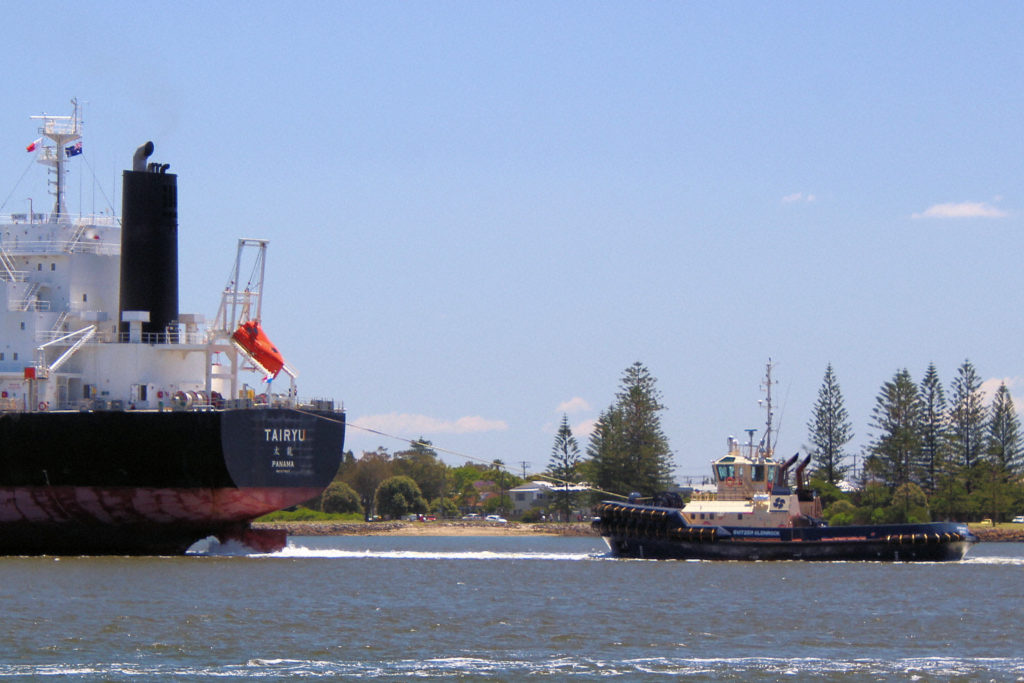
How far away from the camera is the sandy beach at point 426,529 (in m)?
98.4

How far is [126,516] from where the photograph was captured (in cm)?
4369

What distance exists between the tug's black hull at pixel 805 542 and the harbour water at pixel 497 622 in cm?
263

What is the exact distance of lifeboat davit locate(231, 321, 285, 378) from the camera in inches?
1820

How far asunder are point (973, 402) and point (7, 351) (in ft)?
193

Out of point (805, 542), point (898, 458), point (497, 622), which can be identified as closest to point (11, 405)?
point (497, 622)

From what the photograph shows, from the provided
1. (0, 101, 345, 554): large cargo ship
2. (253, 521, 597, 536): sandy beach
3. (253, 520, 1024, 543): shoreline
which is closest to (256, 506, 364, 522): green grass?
(253, 520, 1024, 543): shoreline

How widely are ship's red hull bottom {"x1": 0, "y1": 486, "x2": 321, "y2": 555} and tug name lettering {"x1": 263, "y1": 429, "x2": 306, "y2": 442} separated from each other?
1323mm

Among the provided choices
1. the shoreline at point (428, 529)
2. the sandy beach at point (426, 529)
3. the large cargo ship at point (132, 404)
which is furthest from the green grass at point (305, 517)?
the large cargo ship at point (132, 404)

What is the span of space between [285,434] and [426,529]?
56.9 metres

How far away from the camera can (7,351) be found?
4719 centimetres

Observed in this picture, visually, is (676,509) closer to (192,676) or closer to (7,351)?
(7,351)

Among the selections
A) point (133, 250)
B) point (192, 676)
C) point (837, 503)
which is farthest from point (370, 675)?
point (837, 503)

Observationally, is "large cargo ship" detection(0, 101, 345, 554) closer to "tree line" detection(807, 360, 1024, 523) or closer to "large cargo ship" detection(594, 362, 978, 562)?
"large cargo ship" detection(594, 362, 978, 562)

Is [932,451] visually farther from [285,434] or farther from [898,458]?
[285,434]
